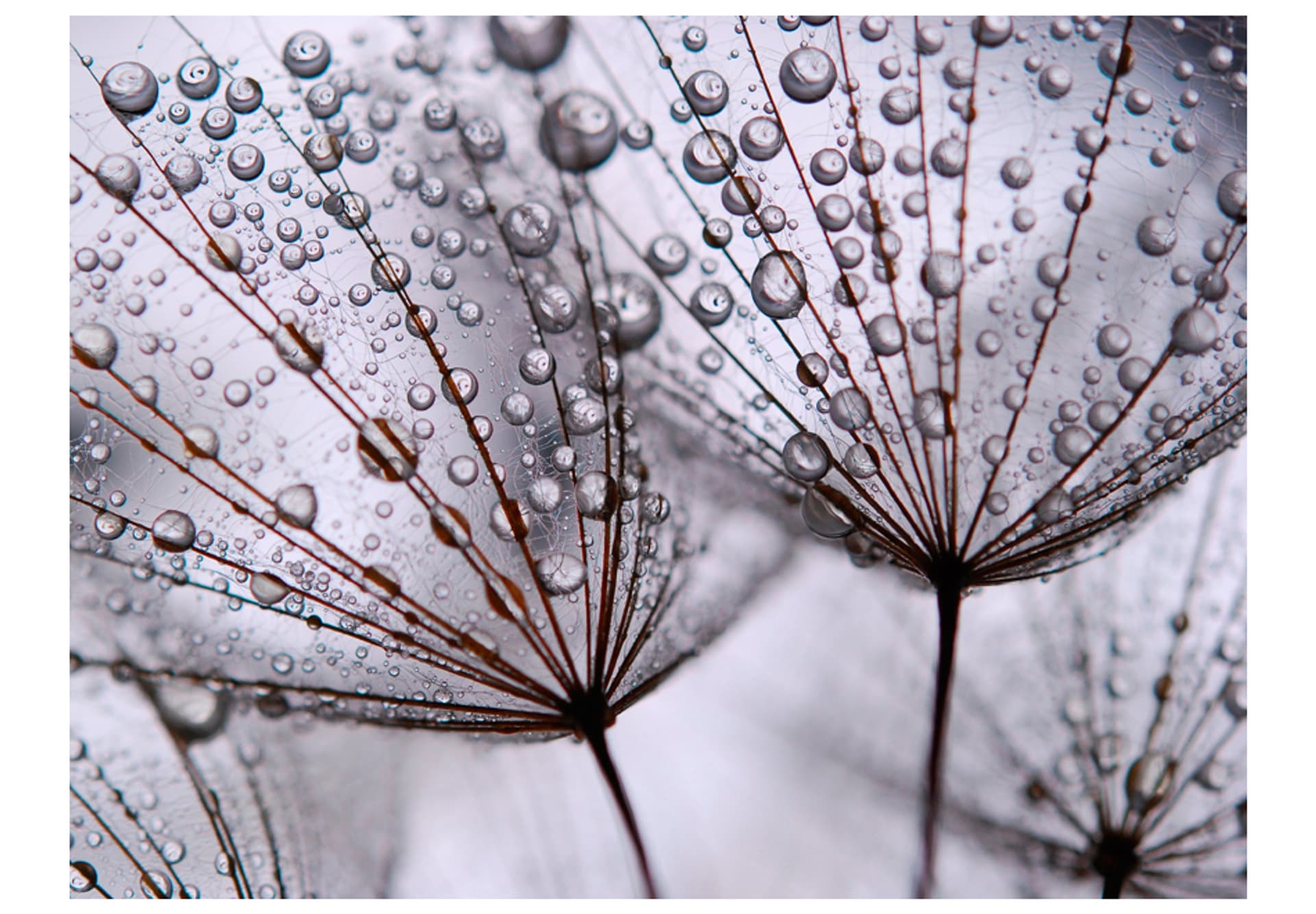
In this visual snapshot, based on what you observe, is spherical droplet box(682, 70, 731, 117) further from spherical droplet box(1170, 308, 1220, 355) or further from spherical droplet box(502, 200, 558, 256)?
spherical droplet box(1170, 308, 1220, 355)

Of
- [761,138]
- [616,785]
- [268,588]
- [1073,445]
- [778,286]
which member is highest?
[761,138]

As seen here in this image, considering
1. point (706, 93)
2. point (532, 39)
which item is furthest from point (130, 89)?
point (706, 93)

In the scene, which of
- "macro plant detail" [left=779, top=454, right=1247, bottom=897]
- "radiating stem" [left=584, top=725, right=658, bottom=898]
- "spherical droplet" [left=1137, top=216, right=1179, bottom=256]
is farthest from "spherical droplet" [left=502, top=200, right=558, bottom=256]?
"macro plant detail" [left=779, top=454, right=1247, bottom=897]

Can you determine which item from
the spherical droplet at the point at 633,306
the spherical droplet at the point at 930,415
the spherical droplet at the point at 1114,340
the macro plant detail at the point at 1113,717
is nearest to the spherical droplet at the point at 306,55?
the spherical droplet at the point at 633,306

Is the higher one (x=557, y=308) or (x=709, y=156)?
(x=709, y=156)

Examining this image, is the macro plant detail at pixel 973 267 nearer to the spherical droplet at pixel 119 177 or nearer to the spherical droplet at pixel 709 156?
the spherical droplet at pixel 709 156

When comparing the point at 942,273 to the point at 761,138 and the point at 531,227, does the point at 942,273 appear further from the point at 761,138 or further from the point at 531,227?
the point at 531,227

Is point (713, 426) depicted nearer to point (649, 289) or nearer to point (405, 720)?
point (649, 289)
